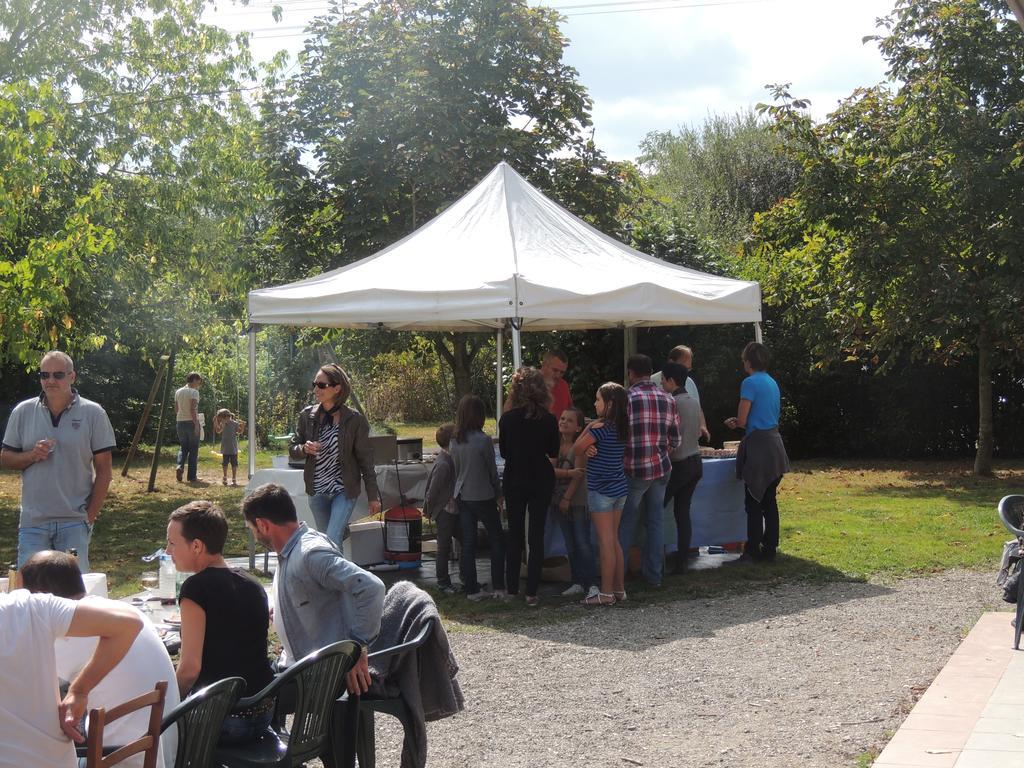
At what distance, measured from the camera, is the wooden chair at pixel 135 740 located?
3162mm

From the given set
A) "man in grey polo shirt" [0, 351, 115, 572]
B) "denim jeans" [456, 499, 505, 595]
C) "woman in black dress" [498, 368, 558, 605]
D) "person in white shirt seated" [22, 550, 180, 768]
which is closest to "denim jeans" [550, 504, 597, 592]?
"woman in black dress" [498, 368, 558, 605]

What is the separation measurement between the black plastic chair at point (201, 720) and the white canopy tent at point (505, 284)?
5241mm

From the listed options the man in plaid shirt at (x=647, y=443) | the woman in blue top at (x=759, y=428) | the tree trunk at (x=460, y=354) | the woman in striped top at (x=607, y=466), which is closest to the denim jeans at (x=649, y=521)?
the man in plaid shirt at (x=647, y=443)

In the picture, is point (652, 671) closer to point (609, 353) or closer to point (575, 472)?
point (575, 472)

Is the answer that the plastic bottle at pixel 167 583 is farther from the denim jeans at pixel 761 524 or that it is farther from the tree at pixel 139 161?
the tree at pixel 139 161

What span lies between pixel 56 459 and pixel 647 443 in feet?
13.3

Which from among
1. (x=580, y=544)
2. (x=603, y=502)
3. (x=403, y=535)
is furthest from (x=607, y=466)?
(x=403, y=535)

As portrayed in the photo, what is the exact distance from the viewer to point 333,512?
329 inches

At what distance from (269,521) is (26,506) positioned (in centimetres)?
295

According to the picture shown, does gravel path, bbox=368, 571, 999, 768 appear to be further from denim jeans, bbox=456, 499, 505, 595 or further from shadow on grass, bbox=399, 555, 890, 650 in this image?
denim jeans, bbox=456, 499, 505, 595

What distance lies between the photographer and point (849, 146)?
1650 centimetres

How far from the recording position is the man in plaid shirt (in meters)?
8.55

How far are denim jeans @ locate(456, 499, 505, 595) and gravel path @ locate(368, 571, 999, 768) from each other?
34.5 inches

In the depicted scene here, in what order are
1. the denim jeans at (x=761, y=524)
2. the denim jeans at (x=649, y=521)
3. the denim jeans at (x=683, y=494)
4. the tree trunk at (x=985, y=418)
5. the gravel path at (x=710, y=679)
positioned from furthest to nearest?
the tree trunk at (x=985, y=418), the denim jeans at (x=761, y=524), the denim jeans at (x=683, y=494), the denim jeans at (x=649, y=521), the gravel path at (x=710, y=679)
